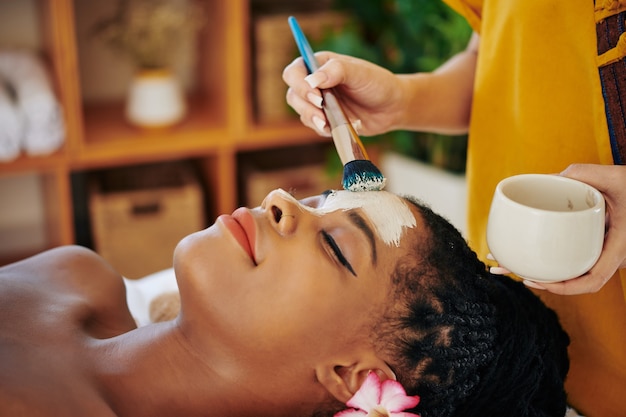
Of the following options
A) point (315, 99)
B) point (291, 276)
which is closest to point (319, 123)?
point (315, 99)

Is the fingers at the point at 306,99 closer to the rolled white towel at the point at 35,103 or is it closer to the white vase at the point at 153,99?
the rolled white towel at the point at 35,103

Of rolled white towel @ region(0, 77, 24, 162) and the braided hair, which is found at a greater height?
rolled white towel @ region(0, 77, 24, 162)

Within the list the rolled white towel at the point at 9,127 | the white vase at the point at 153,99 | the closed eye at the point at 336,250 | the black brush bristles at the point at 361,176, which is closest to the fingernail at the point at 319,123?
the black brush bristles at the point at 361,176

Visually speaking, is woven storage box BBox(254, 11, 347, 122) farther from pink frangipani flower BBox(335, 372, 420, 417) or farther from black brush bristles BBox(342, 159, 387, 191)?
pink frangipani flower BBox(335, 372, 420, 417)

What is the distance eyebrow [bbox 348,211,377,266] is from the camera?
1112mm

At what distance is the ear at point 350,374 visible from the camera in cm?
108

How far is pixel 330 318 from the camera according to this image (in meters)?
1.07

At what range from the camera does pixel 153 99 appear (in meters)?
2.60

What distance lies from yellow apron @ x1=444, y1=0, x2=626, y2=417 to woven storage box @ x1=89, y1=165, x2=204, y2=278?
1541mm

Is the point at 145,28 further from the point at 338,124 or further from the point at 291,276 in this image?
the point at 291,276

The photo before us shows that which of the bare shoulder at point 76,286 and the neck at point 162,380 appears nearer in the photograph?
the neck at point 162,380

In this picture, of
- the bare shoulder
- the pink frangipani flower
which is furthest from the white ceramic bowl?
the bare shoulder

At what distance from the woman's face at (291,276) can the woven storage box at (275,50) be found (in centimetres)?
163

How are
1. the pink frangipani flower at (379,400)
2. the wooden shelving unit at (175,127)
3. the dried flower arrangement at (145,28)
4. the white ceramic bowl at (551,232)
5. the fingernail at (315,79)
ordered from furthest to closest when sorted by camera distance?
the dried flower arrangement at (145,28) < the wooden shelving unit at (175,127) < the fingernail at (315,79) < the pink frangipani flower at (379,400) < the white ceramic bowl at (551,232)
